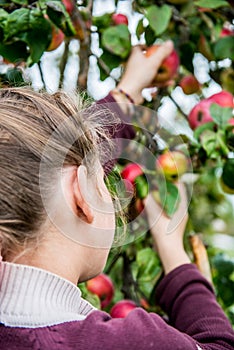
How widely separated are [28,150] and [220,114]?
581 mm

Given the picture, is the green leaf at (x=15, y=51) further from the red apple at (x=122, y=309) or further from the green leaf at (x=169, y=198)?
the red apple at (x=122, y=309)

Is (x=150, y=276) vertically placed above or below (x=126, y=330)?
below

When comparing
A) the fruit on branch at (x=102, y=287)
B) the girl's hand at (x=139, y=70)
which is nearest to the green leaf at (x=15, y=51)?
the girl's hand at (x=139, y=70)

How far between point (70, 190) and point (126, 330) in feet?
0.59

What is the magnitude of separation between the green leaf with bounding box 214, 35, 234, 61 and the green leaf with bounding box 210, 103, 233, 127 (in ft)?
0.42

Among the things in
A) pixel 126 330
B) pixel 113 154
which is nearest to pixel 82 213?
pixel 126 330

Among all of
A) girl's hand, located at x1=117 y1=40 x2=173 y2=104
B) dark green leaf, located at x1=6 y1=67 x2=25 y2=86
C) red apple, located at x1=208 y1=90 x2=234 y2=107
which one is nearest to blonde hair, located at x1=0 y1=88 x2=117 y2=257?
dark green leaf, located at x1=6 y1=67 x2=25 y2=86

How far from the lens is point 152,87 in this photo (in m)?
1.64

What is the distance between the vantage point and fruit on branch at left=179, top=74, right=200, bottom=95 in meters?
1.70

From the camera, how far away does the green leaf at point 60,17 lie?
4.23 ft

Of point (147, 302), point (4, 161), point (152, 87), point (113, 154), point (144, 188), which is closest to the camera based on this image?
point (4, 161)

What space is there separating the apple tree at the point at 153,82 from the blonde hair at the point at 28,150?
0.24 metres

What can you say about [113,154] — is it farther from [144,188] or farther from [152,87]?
[152,87]

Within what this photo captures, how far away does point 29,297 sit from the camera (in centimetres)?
94
